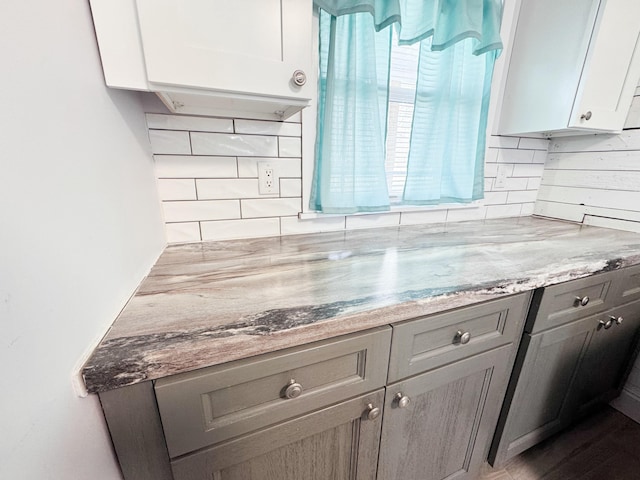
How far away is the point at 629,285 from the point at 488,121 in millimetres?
944

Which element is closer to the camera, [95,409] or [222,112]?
[95,409]

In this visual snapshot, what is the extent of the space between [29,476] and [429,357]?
0.74 metres

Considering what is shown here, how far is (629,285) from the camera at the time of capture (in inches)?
40.6

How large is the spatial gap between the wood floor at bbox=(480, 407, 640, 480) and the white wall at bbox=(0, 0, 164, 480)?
152cm

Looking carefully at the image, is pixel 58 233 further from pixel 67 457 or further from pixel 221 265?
pixel 221 265

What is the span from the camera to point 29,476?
30 cm

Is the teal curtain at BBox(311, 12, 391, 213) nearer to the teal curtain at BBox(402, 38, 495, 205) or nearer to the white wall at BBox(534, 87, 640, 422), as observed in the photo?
the teal curtain at BBox(402, 38, 495, 205)

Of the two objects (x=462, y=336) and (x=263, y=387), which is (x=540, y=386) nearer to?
(x=462, y=336)

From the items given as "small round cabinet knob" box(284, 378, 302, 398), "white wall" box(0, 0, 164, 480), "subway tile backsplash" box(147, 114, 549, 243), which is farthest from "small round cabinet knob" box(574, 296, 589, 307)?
"white wall" box(0, 0, 164, 480)

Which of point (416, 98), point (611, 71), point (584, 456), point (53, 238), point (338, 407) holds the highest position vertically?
point (611, 71)

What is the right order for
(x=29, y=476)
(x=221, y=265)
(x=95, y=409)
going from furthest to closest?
(x=221, y=265) < (x=95, y=409) < (x=29, y=476)

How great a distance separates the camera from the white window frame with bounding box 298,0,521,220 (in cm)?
102

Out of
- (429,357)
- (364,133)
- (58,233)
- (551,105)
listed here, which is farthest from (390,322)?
(551,105)

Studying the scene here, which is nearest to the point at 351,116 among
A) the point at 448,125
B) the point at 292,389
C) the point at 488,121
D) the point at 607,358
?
the point at 448,125
